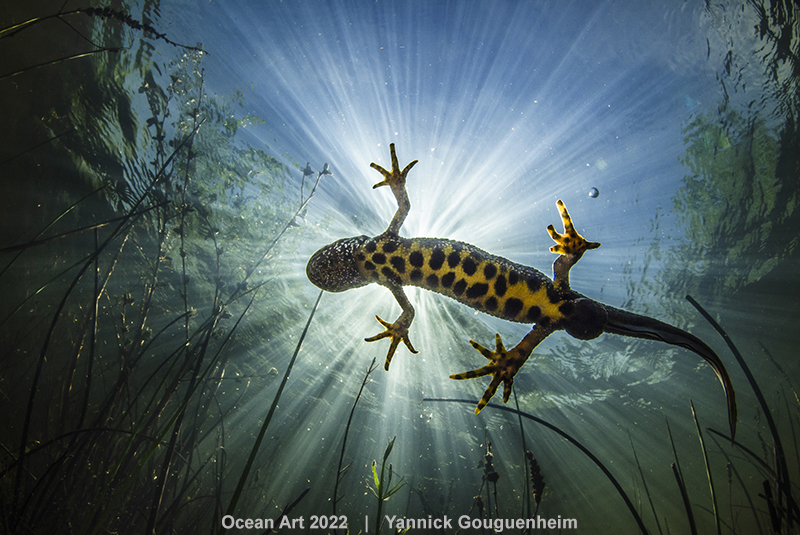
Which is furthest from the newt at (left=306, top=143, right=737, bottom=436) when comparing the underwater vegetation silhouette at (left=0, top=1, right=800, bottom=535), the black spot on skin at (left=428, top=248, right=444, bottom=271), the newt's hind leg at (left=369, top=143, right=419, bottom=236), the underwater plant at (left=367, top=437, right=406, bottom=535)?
the underwater plant at (left=367, top=437, right=406, bottom=535)

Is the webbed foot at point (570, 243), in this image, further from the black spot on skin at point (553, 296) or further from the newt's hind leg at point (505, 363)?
the newt's hind leg at point (505, 363)

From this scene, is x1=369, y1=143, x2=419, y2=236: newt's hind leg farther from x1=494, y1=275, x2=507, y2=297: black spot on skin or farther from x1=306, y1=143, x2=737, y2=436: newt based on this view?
x1=494, y1=275, x2=507, y2=297: black spot on skin

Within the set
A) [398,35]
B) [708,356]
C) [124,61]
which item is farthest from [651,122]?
[124,61]

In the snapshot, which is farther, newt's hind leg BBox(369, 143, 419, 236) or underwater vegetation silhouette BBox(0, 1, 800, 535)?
newt's hind leg BBox(369, 143, 419, 236)

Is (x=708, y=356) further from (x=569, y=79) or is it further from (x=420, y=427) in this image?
(x=420, y=427)

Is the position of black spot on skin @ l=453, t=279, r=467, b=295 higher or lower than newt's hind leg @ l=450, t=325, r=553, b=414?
higher

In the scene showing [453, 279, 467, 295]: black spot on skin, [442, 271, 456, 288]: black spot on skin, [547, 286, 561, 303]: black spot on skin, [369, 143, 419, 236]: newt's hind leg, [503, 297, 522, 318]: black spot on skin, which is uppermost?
[369, 143, 419, 236]: newt's hind leg
